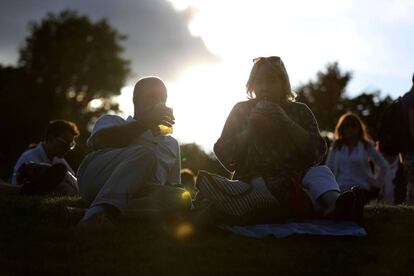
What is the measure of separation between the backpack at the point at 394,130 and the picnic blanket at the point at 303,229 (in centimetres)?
315

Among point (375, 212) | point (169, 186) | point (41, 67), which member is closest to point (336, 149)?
point (375, 212)

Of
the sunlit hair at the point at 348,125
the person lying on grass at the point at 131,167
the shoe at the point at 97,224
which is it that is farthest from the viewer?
the sunlit hair at the point at 348,125

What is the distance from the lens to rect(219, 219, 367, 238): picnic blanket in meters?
5.75

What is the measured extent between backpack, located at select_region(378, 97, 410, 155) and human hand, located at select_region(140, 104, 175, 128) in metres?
3.79

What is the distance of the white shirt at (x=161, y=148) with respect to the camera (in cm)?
654

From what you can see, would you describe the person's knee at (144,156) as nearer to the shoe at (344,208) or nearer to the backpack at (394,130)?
the shoe at (344,208)

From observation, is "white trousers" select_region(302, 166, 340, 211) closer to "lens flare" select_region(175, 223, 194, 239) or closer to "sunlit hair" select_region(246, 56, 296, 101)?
"sunlit hair" select_region(246, 56, 296, 101)

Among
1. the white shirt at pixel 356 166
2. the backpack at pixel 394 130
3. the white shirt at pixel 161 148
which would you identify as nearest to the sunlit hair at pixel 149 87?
the white shirt at pixel 161 148

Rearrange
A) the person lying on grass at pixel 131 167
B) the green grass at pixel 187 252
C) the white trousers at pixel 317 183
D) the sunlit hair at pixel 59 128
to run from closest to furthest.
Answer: the green grass at pixel 187 252 → the person lying on grass at pixel 131 167 → the white trousers at pixel 317 183 → the sunlit hair at pixel 59 128

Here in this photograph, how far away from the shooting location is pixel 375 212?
23.0ft

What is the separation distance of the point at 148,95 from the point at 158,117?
0.48m

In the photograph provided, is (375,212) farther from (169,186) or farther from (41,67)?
(41,67)

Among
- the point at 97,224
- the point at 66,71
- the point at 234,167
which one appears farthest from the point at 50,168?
the point at 66,71

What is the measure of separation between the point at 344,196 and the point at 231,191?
0.97 metres
